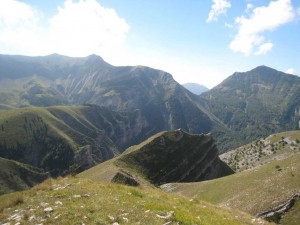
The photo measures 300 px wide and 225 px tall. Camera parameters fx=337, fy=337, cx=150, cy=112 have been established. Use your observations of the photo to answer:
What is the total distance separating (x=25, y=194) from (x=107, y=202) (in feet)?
22.2

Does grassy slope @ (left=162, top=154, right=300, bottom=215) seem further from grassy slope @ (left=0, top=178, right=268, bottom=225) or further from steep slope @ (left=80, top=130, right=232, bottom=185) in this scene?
steep slope @ (left=80, top=130, right=232, bottom=185)

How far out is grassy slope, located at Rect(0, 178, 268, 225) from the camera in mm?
17359

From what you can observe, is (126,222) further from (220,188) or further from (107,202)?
(220,188)

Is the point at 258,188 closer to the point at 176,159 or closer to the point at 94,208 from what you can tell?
the point at 94,208

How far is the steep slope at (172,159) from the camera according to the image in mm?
112981

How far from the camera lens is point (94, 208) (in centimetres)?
1902

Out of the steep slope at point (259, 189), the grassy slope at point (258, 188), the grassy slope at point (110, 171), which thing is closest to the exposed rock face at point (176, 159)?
the grassy slope at point (110, 171)

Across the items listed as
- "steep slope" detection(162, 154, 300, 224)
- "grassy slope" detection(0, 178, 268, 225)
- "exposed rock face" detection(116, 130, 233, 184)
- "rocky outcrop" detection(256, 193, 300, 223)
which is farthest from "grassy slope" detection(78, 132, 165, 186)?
"grassy slope" detection(0, 178, 268, 225)

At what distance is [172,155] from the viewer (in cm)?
13425

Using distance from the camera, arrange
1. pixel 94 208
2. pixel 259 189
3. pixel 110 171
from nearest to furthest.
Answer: pixel 94 208, pixel 259 189, pixel 110 171

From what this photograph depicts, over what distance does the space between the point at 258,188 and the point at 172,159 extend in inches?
2912

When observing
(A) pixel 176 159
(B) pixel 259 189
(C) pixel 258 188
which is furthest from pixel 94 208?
(A) pixel 176 159

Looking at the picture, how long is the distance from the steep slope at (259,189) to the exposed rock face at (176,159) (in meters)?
40.2

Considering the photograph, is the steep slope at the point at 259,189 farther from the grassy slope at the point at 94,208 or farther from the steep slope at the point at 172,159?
the steep slope at the point at 172,159
